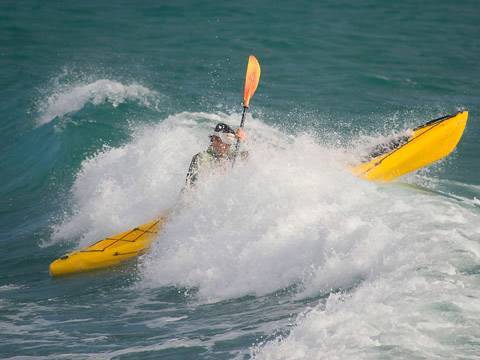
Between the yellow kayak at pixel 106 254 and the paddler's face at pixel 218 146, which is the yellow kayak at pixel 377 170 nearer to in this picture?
the yellow kayak at pixel 106 254

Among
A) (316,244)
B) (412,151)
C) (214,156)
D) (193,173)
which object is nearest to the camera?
(316,244)

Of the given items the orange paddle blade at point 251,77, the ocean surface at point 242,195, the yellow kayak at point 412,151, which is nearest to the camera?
the ocean surface at point 242,195

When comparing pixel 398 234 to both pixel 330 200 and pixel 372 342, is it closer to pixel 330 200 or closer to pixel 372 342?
pixel 330 200

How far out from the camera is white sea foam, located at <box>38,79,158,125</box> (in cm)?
1633

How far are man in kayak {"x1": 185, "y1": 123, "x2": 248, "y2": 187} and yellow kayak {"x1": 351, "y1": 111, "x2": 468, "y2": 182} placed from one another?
197 centimetres

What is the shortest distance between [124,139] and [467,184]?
6660mm

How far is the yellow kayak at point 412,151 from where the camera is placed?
35.4ft

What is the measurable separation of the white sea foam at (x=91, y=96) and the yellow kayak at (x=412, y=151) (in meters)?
7.11

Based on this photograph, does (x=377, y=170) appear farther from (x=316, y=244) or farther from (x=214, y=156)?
(x=316, y=244)

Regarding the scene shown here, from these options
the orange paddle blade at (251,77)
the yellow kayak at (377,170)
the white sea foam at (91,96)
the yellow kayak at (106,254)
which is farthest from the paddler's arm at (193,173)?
the white sea foam at (91,96)

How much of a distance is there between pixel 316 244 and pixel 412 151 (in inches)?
158

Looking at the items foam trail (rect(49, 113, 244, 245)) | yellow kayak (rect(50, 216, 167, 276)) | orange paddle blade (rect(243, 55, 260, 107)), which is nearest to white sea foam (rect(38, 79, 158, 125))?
foam trail (rect(49, 113, 244, 245))

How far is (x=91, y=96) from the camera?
54.0 ft

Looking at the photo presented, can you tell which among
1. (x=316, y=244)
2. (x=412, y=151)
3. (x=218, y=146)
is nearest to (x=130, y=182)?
(x=218, y=146)
